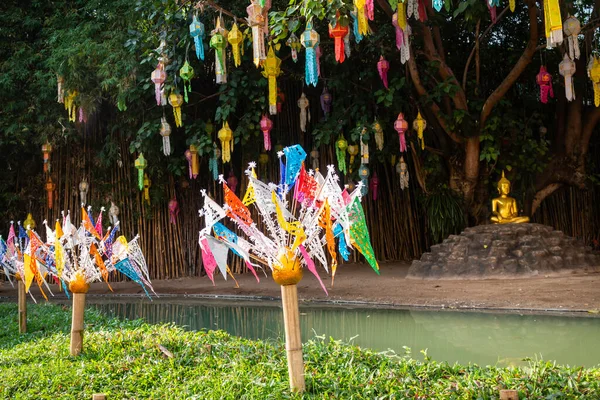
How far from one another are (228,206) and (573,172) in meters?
6.25

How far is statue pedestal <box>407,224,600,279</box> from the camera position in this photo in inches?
253

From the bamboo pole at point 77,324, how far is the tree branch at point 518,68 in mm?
4954

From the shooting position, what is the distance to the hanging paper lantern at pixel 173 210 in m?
8.90

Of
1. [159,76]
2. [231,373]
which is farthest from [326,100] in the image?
[231,373]

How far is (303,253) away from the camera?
262 centimetres

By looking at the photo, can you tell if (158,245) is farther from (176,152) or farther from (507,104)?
(507,104)

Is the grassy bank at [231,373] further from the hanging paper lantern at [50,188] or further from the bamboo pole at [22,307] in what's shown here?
the hanging paper lantern at [50,188]

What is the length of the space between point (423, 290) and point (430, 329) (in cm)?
145

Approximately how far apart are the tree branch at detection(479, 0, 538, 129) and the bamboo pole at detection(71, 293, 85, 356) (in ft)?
16.3

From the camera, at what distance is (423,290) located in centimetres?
592

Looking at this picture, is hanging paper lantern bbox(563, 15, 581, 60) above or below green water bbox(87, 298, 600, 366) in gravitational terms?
above

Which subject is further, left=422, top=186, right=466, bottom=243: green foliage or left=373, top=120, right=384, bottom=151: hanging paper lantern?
left=422, top=186, right=466, bottom=243: green foliage

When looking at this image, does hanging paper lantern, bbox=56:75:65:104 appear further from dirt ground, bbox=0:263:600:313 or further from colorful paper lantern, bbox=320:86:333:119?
colorful paper lantern, bbox=320:86:333:119

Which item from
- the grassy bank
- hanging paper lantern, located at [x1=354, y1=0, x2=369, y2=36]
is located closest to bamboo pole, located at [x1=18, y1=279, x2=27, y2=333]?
the grassy bank
